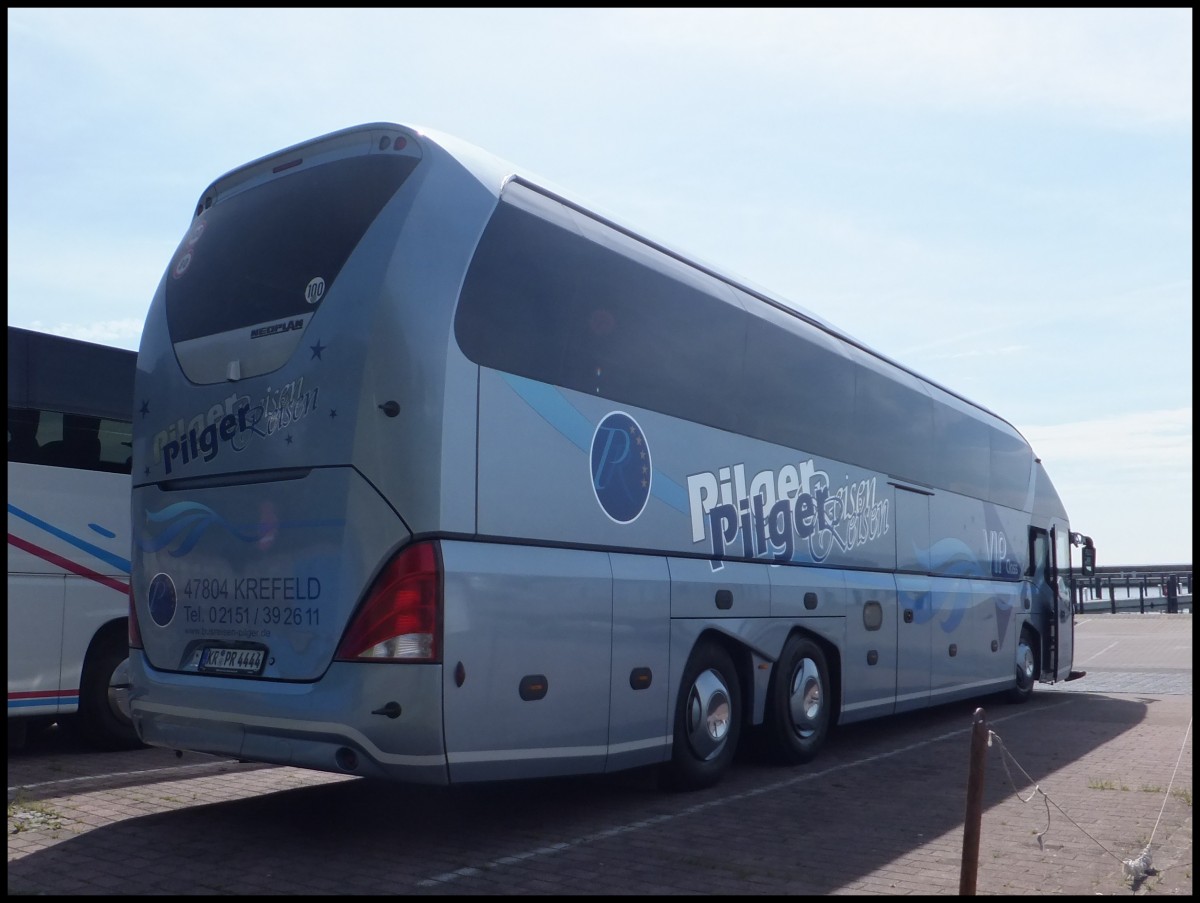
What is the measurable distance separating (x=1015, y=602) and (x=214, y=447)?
12151mm

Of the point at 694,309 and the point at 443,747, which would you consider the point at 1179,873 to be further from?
the point at 694,309

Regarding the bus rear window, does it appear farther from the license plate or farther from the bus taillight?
the license plate

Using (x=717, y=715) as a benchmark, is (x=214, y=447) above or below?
above

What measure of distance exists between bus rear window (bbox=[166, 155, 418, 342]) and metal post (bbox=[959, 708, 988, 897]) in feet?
13.6

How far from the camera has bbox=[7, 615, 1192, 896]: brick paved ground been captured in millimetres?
6176

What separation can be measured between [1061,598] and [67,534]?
1380 centimetres

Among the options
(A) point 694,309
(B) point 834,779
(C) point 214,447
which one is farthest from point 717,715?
(C) point 214,447

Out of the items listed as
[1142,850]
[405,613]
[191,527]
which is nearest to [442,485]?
[405,613]

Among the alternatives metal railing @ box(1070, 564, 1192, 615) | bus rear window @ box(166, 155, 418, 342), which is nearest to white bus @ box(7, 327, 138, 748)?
bus rear window @ box(166, 155, 418, 342)

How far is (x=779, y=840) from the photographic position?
723cm

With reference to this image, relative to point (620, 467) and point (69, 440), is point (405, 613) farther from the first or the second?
point (69, 440)

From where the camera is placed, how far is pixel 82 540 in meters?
10.4

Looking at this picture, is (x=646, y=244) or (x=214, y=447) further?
(x=646, y=244)

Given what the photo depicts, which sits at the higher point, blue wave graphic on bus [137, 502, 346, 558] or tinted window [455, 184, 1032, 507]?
tinted window [455, 184, 1032, 507]
